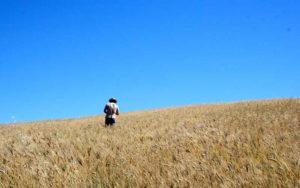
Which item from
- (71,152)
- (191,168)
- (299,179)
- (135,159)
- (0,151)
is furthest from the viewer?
(0,151)

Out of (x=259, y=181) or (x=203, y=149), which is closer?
(x=259, y=181)

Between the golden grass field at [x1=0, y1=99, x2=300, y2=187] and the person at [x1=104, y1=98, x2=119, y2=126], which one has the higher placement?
the person at [x1=104, y1=98, x2=119, y2=126]

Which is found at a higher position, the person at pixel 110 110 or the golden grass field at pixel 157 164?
the person at pixel 110 110

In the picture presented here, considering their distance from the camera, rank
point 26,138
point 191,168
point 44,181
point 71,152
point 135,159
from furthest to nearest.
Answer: point 26,138 → point 71,152 → point 135,159 → point 44,181 → point 191,168

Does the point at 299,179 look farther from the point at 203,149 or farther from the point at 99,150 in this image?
the point at 99,150

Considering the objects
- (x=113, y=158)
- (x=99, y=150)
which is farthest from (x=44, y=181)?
(x=99, y=150)

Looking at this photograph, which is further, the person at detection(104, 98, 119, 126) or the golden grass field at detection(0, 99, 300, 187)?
the person at detection(104, 98, 119, 126)

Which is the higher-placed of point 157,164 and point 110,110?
point 110,110

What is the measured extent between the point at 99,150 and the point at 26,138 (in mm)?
1821

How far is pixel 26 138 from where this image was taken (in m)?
6.91

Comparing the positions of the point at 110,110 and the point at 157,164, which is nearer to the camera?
the point at 157,164

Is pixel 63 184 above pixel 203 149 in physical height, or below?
below

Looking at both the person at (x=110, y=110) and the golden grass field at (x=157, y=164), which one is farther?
the person at (x=110, y=110)

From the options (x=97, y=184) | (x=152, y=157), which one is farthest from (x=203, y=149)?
(x=97, y=184)
